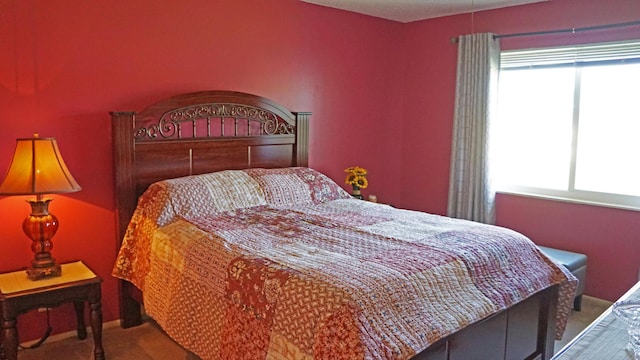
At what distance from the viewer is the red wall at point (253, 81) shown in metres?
3.02

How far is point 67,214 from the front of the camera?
10.4 ft

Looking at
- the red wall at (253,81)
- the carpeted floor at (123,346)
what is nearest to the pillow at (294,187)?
the red wall at (253,81)

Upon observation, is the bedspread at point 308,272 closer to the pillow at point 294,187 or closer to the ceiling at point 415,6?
the pillow at point 294,187

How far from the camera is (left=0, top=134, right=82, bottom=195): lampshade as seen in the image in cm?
270

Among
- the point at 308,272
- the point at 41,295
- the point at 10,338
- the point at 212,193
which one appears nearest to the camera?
the point at 308,272

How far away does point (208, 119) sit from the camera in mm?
3666

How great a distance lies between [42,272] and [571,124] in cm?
373

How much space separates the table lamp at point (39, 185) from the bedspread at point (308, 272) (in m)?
0.45

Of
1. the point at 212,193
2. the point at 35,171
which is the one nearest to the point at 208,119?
the point at 212,193

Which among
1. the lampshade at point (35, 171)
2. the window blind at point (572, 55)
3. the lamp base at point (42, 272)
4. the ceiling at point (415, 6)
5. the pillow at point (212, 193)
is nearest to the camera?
the lampshade at point (35, 171)

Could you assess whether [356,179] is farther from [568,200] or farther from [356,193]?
[568,200]

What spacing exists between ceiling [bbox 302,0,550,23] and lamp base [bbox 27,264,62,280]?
267cm

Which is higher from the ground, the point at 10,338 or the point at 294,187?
the point at 294,187

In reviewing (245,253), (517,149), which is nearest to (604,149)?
(517,149)
